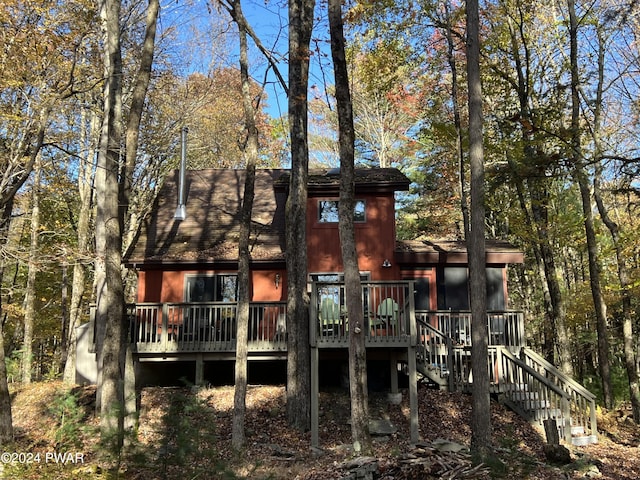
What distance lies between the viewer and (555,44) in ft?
61.0

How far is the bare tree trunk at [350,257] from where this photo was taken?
34.5ft

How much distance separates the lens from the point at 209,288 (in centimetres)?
1706

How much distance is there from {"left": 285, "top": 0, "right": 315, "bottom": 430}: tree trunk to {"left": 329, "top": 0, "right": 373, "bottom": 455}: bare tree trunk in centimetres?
237

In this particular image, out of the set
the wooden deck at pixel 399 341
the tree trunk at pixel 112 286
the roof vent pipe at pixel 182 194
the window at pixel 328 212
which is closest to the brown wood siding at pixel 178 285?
the wooden deck at pixel 399 341

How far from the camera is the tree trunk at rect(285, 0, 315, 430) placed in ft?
42.4

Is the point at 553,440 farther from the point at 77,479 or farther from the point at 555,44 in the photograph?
the point at 555,44

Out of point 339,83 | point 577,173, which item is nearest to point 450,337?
point 577,173

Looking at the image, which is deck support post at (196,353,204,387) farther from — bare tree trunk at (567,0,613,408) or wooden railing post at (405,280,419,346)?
bare tree trunk at (567,0,613,408)

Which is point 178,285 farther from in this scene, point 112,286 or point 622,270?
point 622,270

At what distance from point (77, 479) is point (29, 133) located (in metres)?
7.87

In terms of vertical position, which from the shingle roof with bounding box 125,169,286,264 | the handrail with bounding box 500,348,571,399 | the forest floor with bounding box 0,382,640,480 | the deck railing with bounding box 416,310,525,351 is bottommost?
the forest floor with bounding box 0,382,640,480

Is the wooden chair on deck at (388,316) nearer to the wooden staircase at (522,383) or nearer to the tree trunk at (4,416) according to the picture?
the wooden staircase at (522,383)

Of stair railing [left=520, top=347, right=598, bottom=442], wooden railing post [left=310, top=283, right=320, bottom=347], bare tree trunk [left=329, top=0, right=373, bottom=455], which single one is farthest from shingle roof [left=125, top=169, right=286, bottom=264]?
stair railing [left=520, top=347, right=598, bottom=442]

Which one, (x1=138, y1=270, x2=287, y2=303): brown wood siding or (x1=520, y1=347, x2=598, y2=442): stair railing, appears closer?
(x1=520, y1=347, x2=598, y2=442): stair railing
